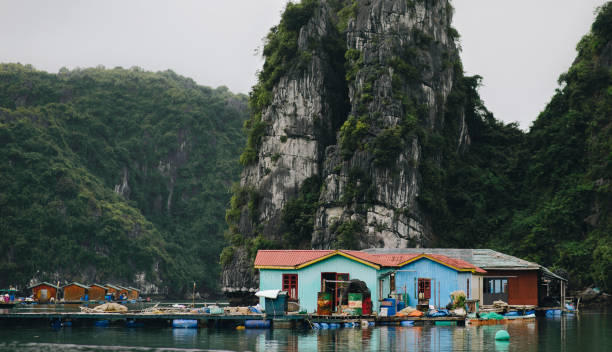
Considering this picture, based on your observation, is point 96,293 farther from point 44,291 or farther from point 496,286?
point 496,286

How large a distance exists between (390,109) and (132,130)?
324ft

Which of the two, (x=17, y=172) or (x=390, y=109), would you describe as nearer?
(x=390, y=109)

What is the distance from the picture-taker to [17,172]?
13575 cm

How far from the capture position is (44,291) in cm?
9731

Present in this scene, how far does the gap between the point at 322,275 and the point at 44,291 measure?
5909 cm

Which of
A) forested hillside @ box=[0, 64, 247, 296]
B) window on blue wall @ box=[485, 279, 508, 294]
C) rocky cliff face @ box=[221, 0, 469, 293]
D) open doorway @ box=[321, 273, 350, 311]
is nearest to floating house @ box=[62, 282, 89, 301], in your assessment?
rocky cliff face @ box=[221, 0, 469, 293]

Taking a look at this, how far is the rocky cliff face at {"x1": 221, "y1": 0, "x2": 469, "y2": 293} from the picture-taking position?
88.4 m

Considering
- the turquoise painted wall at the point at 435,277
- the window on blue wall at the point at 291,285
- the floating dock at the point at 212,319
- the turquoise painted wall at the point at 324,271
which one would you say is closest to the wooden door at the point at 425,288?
the turquoise painted wall at the point at 435,277

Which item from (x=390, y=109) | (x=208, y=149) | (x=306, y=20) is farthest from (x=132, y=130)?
(x=390, y=109)

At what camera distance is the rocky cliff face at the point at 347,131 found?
88375 mm

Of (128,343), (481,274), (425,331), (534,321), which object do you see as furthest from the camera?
(481,274)

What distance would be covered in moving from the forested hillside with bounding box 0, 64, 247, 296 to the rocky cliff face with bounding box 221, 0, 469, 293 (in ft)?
144

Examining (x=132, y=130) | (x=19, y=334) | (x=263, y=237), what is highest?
(x=132, y=130)

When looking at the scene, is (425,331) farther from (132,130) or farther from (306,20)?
(132,130)
